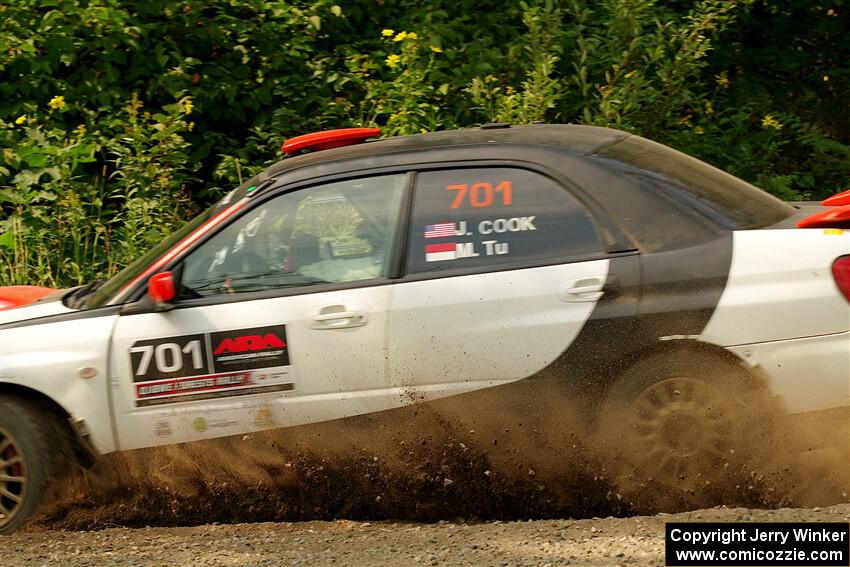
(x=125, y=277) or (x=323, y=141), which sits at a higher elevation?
(x=323, y=141)

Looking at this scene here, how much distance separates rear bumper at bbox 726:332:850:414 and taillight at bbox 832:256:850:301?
17 cm

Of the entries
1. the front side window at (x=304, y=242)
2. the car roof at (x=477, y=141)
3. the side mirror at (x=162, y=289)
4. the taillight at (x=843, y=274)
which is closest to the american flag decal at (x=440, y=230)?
the front side window at (x=304, y=242)

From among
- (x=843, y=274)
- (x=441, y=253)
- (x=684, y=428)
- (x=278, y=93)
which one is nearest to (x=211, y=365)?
(x=441, y=253)

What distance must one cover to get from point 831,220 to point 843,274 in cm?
24

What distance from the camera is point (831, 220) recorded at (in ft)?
14.3

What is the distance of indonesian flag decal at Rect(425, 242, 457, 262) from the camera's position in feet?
15.0

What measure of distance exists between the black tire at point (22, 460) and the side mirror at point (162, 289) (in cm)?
72

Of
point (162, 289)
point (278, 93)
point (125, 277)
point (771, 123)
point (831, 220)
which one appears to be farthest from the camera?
point (278, 93)

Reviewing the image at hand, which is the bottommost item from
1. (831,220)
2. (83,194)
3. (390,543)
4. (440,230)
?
(390,543)

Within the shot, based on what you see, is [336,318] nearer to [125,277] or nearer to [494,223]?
[494,223]

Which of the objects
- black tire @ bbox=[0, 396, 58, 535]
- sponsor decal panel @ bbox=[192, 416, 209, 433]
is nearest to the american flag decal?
sponsor decal panel @ bbox=[192, 416, 209, 433]

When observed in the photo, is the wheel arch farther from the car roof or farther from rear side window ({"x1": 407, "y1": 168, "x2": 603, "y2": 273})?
rear side window ({"x1": 407, "y1": 168, "x2": 603, "y2": 273})

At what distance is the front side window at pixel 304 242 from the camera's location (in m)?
4.68

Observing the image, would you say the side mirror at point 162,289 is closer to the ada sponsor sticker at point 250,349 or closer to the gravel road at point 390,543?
the ada sponsor sticker at point 250,349
